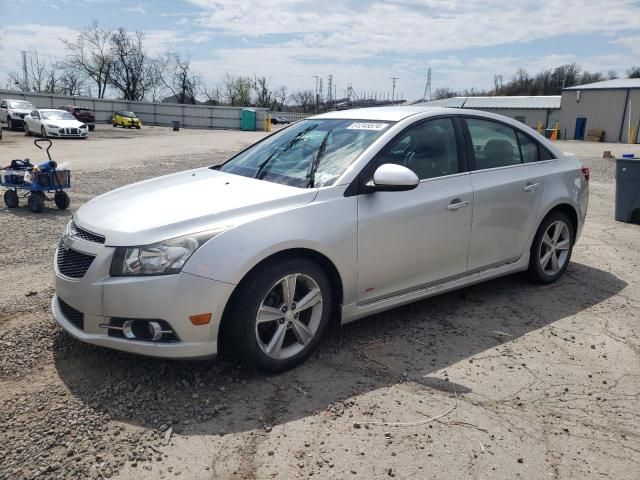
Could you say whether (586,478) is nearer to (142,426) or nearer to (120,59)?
(142,426)

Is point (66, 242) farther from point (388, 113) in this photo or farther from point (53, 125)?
point (53, 125)

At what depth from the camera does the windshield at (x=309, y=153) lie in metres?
3.76

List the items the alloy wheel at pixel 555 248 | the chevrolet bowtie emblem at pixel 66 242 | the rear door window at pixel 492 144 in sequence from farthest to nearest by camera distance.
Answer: the alloy wheel at pixel 555 248, the rear door window at pixel 492 144, the chevrolet bowtie emblem at pixel 66 242

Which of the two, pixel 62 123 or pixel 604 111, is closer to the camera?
pixel 62 123

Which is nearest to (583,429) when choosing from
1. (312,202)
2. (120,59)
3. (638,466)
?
(638,466)

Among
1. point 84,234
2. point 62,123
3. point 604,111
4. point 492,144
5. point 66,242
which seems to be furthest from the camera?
point 604,111

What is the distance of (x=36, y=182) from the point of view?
8.28 meters

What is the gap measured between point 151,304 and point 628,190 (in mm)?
7985

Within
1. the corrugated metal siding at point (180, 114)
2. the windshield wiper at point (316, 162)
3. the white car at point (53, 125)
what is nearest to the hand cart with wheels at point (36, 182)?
the windshield wiper at point (316, 162)

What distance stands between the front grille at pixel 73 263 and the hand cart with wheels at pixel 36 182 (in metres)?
5.60

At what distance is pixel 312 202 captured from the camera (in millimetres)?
3445

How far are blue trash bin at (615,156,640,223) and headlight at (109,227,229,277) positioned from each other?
7.66 metres

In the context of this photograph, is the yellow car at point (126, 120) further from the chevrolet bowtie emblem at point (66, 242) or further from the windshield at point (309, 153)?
the chevrolet bowtie emblem at point (66, 242)

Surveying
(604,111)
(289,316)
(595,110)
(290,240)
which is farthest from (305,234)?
(595,110)
